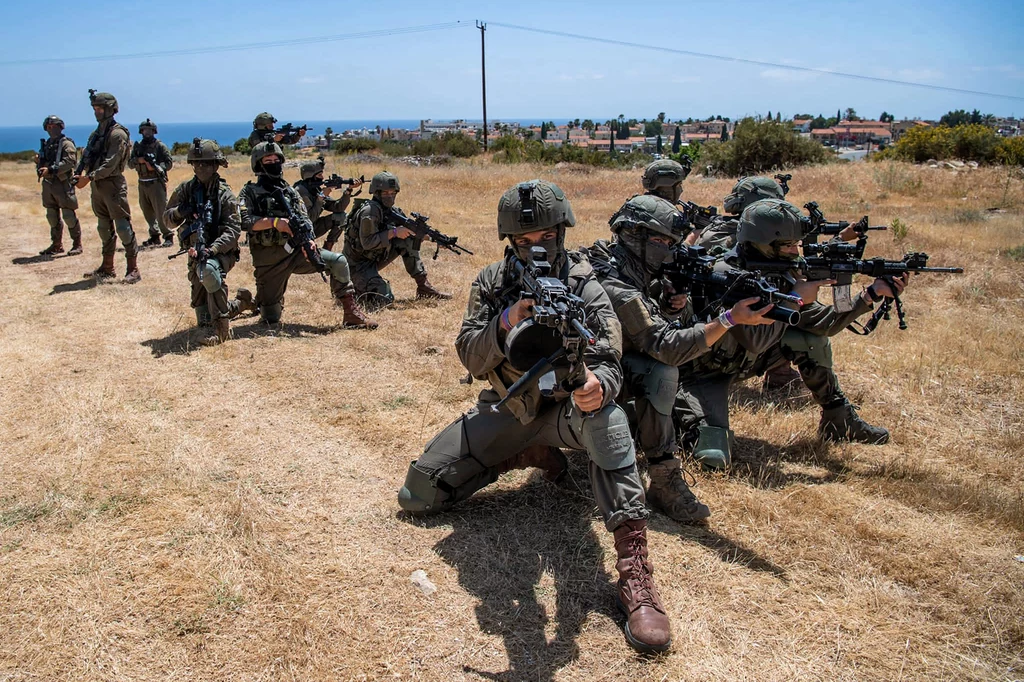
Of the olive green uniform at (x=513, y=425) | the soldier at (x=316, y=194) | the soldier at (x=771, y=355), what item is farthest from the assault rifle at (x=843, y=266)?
the soldier at (x=316, y=194)

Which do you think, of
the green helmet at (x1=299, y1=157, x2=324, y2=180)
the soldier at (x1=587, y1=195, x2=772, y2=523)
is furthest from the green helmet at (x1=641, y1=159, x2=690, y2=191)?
the green helmet at (x1=299, y1=157, x2=324, y2=180)

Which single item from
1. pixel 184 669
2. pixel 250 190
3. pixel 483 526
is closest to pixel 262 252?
pixel 250 190

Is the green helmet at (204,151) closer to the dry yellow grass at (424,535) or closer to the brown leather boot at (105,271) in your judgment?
the dry yellow grass at (424,535)

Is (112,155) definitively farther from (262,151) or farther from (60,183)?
(262,151)

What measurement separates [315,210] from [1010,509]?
8556 mm

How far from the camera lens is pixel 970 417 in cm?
591

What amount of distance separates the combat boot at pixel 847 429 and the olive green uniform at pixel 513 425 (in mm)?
2496

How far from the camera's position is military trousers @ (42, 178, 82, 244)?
12.5 metres

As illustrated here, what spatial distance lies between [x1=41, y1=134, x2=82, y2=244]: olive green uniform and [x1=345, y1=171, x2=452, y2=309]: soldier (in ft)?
18.6

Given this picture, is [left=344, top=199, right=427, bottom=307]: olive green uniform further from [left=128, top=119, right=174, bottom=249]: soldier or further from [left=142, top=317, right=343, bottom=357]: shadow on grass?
[left=128, top=119, right=174, bottom=249]: soldier

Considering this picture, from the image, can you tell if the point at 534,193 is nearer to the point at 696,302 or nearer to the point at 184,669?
the point at 696,302

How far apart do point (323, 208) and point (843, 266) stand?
24.2ft

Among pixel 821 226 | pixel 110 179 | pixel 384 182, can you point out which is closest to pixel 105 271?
pixel 110 179

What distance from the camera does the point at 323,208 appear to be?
33.7 ft
